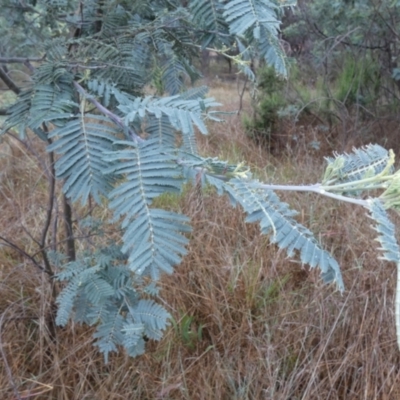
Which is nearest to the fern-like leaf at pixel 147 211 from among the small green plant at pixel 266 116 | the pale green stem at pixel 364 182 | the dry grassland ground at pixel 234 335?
the pale green stem at pixel 364 182

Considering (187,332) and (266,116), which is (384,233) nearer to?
(187,332)

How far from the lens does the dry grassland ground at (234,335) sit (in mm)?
1145

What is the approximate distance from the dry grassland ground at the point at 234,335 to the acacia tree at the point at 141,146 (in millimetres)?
340

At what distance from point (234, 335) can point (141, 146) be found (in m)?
0.87

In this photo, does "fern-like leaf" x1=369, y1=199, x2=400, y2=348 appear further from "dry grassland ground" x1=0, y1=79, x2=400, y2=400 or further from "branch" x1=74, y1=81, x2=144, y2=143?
"dry grassland ground" x1=0, y1=79, x2=400, y2=400

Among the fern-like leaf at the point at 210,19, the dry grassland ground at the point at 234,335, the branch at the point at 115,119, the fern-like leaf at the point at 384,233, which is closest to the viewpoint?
the fern-like leaf at the point at 384,233

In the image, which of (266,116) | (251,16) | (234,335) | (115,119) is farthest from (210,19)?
(266,116)

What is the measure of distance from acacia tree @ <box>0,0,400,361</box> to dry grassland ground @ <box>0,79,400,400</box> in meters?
0.34

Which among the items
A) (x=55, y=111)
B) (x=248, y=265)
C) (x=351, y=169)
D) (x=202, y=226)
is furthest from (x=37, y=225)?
(x=351, y=169)

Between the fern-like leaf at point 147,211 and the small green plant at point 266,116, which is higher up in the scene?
the fern-like leaf at point 147,211

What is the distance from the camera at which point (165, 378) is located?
46.0 inches

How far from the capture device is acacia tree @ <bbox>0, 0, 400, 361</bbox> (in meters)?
0.50

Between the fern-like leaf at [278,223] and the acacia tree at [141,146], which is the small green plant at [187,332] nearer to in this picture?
the acacia tree at [141,146]

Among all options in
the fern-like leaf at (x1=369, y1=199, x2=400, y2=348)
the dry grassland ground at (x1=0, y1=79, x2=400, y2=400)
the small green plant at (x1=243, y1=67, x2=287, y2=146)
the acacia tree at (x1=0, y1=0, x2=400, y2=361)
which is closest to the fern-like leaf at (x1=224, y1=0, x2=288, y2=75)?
the acacia tree at (x1=0, y1=0, x2=400, y2=361)
